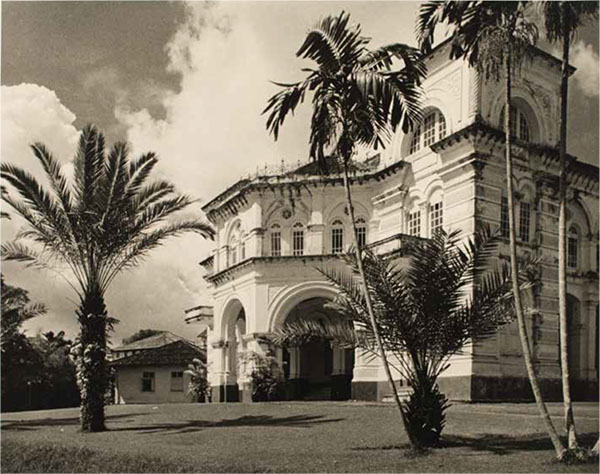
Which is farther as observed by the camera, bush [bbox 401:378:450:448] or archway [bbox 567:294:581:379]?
archway [bbox 567:294:581:379]

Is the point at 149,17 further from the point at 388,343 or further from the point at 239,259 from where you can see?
the point at 239,259

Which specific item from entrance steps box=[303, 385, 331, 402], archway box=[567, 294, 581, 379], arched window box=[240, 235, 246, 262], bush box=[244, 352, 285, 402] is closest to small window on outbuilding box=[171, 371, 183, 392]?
entrance steps box=[303, 385, 331, 402]

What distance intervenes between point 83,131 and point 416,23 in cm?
766

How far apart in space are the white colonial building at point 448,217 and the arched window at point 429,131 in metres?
0.05

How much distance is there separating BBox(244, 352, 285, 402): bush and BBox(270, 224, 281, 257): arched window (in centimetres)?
376

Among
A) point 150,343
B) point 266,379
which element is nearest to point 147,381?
point 150,343

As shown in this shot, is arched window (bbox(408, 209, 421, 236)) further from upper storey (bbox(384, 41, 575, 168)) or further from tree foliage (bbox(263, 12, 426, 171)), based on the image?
tree foliage (bbox(263, 12, 426, 171))

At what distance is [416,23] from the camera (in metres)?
14.4

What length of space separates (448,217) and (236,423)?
9069mm

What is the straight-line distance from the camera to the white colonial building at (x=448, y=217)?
72.7 ft

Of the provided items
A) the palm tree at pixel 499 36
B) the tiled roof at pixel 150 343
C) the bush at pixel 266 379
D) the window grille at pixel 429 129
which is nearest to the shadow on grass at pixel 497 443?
the palm tree at pixel 499 36

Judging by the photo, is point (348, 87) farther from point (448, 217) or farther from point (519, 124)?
point (519, 124)

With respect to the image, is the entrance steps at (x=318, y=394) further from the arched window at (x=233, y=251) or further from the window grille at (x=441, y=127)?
the window grille at (x=441, y=127)

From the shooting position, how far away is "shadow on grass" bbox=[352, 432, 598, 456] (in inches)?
506
